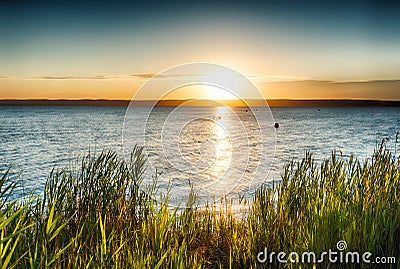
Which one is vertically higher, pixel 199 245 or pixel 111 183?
pixel 111 183

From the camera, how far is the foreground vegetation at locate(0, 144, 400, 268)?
364cm

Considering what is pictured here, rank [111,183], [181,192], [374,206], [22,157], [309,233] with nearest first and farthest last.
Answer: [309,233], [374,206], [111,183], [181,192], [22,157]

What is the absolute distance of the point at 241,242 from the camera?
189 inches

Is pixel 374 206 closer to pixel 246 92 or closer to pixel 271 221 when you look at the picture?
pixel 271 221

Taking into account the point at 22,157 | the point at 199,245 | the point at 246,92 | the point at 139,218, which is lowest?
the point at 22,157

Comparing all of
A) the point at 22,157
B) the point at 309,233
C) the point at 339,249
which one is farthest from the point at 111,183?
the point at 22,157

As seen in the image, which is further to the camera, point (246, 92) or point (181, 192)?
point (181, 192)

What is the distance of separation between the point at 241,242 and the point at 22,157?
2249 cm

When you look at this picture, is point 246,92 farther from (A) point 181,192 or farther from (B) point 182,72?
(A) point 181,192

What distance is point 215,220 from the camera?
18.6 ft

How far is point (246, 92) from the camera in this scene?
8078 millimetres

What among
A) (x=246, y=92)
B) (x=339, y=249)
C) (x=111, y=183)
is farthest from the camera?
(x=246, y=92)

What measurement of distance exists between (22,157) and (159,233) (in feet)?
75.4

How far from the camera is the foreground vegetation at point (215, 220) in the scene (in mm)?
3637
